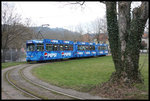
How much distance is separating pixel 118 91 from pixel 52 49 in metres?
18.2

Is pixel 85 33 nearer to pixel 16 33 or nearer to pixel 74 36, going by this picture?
pixel 74 36

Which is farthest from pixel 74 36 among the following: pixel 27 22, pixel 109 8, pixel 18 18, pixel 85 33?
pixel 109 8

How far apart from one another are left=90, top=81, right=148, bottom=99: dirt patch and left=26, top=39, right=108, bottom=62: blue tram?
15.8 m

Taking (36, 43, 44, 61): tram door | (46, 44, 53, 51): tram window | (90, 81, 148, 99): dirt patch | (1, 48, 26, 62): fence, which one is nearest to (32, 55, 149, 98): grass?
(90, 81, 148, 99): dirt patch

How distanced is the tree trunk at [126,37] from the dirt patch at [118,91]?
16.7 inches

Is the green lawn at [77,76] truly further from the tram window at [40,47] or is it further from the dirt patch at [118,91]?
the tram window at [40,47]

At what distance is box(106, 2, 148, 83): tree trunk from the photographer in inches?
316

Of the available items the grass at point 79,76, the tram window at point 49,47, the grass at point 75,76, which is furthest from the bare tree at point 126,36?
the tram window at point 49,47

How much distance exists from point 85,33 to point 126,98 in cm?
6345

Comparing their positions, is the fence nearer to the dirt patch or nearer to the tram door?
the tram door

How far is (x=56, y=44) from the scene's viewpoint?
25312mm

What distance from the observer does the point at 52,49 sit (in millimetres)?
24594

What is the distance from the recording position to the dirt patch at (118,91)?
681 cm

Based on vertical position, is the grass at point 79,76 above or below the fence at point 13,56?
below
